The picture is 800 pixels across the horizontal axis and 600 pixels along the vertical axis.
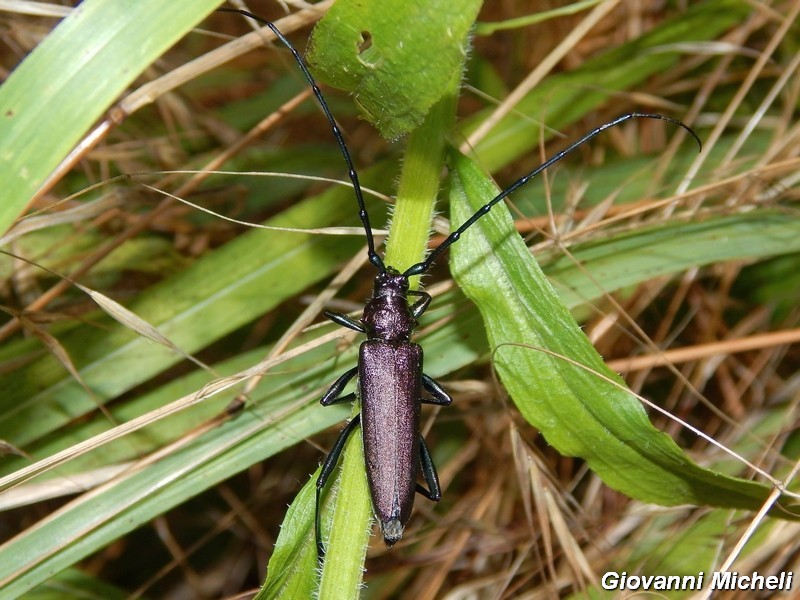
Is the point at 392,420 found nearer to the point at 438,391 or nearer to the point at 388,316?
the point at 438,391

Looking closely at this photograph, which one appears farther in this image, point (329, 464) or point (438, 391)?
point (438, 391)

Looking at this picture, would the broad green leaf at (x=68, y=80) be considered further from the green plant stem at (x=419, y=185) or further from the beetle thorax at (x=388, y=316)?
the beetle thorax at (x=388, y=316)

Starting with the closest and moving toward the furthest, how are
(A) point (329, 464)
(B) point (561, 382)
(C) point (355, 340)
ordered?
1. (B) point (561, 382)
2. (A) point (329, 464)
3. (C) point (355, 340)

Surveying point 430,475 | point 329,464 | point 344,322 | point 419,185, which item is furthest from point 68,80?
point 430,475

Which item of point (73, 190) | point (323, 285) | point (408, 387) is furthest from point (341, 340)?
point (73, 190)

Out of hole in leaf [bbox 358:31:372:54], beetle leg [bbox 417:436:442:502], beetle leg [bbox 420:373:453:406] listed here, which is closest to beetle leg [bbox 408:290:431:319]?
beetle leg [bbox 420:373:453:406]

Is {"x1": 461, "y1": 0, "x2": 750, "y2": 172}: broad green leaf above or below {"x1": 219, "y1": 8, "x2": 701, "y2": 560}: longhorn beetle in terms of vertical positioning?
above

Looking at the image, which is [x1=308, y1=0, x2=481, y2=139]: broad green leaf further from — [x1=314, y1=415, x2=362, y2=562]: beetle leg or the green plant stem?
[x1=314, y1=415, x2=362, y2=562]: beetle leg

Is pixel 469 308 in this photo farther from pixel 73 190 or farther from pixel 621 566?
pixel 73 190
